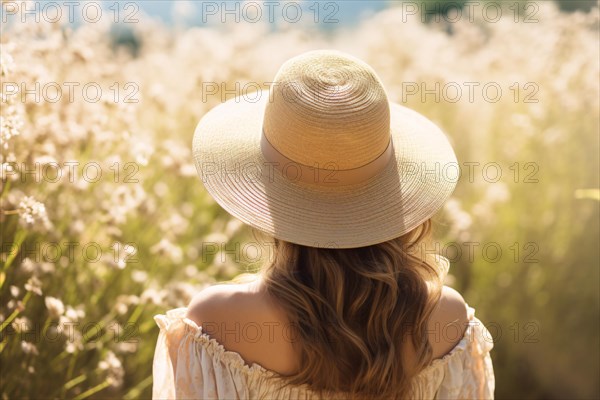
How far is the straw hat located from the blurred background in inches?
20.1

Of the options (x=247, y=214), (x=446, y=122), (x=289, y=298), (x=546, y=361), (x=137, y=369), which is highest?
(x=247, y=214)

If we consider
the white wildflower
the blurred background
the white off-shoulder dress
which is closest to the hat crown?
the white off-shoulder dress

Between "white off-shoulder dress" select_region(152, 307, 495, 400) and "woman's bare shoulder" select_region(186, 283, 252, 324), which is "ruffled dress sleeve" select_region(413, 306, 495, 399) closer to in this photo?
"white off-shoulder dress" select_region(152, 307, 495, 400)

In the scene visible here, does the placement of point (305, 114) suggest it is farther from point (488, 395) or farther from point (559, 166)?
point (559, 166)

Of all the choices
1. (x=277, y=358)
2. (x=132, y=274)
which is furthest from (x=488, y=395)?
(x=132, y=274)

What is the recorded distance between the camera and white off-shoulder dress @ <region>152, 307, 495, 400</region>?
5.35 ft

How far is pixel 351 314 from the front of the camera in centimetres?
162

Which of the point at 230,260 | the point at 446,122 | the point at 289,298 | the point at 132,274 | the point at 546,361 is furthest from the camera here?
the point at 446,122

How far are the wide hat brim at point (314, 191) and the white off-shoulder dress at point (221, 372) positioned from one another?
284mm

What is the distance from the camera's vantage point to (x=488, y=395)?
6.14 ft

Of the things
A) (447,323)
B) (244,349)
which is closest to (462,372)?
(447,323)

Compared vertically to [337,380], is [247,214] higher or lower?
higher

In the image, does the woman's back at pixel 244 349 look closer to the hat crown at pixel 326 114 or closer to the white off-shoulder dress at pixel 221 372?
the white off-shoulder dress at pixel 221 372

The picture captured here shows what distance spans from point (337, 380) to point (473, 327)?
37cm
